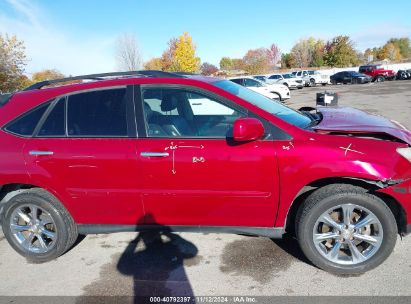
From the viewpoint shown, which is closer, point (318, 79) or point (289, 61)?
point (318, 79)

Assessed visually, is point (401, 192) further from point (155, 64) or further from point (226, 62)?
point (226, 62)

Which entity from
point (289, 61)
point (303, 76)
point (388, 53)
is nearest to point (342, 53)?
point (289, 61)

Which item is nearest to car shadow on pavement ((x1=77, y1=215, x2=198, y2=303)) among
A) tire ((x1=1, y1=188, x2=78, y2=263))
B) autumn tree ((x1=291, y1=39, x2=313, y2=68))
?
tire ((x1=1, y1=188, x2=78, y2=263))

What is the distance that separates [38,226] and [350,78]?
34291 millimetres

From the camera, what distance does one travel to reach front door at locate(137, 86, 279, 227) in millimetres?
2877

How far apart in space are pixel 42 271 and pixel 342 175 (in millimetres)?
2947

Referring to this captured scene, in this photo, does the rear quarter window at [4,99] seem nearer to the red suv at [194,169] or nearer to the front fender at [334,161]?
the red suv at [194,169]

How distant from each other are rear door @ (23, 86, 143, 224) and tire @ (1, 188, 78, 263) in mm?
141

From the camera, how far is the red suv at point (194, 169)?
2.79m

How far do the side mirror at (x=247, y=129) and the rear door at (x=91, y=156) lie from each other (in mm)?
953

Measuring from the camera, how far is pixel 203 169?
115 inches

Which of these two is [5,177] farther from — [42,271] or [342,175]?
[342,175]

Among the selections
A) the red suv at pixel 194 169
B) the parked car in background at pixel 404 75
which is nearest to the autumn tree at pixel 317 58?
the parked car in background at pixel 404 75

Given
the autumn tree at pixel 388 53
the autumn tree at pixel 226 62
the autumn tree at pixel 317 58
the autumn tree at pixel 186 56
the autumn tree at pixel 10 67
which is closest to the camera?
the autumn tree at pixel 10 67
